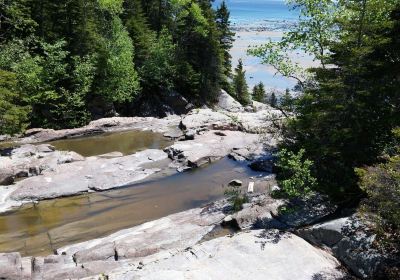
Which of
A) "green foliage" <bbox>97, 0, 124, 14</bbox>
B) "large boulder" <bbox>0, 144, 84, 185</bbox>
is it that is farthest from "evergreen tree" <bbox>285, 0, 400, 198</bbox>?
"green foliage" <bbox>97, 0, 124, 14</bbox>

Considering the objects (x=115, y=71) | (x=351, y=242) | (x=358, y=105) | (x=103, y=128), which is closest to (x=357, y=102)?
(x=358, y=105)

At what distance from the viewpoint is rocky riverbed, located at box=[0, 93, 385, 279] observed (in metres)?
12.9

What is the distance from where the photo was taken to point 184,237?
1647 cm

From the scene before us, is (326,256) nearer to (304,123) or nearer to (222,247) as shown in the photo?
(222,247)

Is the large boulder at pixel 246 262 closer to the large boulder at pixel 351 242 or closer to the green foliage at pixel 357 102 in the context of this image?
the large boulder at pixel 351 242

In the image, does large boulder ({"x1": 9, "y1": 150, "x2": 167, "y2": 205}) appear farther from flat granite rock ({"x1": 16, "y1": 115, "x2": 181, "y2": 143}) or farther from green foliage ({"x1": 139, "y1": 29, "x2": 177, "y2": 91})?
green foliage ({"x1": 139, "y1": 29, "x2": 177, "y2": 91})

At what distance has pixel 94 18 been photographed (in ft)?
144

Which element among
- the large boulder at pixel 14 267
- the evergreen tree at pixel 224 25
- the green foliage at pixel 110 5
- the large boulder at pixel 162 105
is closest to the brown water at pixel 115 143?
the large boulder at pixel 162 105

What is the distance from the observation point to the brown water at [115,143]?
1189 inches

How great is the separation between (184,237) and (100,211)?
5876 mm

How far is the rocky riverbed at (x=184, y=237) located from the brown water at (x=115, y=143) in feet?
9.72

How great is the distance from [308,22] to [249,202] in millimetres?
11180

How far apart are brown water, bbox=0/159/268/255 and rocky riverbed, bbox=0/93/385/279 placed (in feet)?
3.18

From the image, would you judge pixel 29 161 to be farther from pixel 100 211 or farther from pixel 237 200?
pixel 237 200
